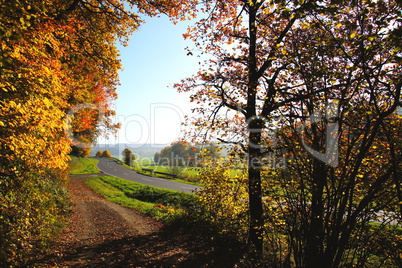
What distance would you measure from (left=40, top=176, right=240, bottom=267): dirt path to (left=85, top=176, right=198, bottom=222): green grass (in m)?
1.63

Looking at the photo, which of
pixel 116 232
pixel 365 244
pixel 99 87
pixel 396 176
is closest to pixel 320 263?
pixel 365 244

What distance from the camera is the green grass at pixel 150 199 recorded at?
13.7 m

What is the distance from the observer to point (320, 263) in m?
3.31

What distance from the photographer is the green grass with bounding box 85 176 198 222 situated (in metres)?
13.7

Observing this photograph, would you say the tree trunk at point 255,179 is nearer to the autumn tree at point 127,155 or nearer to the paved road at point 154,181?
the paved road at point 154,181

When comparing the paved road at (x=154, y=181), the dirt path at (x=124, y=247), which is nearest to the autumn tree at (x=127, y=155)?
the paved road at (x=154, y=181)

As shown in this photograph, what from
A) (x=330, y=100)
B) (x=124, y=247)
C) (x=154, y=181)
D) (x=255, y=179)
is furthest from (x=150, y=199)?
(x=330, y=100)

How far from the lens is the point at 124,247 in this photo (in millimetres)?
8359

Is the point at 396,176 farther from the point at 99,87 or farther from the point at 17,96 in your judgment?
the point at 99,87

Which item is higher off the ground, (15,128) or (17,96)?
(17,96)

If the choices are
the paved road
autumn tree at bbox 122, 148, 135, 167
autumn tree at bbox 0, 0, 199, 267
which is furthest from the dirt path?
autumn tree at bbox 122, 148, 135, 167

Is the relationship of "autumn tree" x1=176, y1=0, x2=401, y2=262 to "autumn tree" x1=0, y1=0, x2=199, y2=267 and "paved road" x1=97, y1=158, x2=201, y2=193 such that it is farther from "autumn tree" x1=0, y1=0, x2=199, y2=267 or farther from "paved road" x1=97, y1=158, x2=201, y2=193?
"paved road" x1=97, y1=158, x2=201, y2=193

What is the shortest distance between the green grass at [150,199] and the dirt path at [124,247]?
1.63 m

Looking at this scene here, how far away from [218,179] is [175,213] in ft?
14.1
